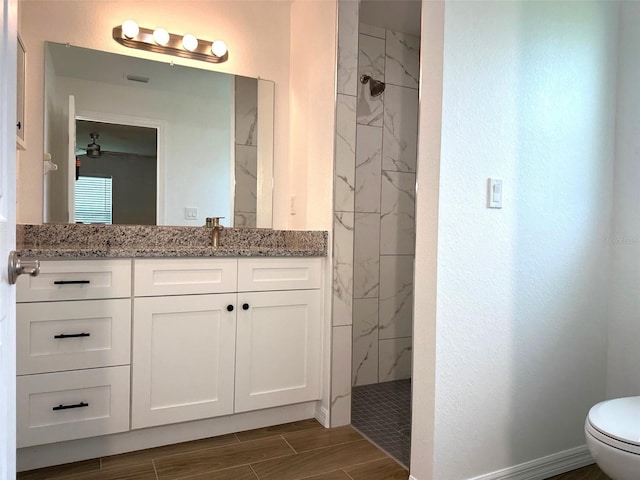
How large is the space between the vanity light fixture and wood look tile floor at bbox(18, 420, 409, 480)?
2.02 meters

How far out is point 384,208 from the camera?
9.87 feet

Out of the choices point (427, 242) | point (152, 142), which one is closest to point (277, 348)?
point (427, 242)

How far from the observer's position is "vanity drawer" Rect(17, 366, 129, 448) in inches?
68.6

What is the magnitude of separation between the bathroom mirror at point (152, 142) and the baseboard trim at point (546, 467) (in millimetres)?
1758

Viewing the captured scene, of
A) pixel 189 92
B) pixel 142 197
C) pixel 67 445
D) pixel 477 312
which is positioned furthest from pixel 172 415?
pixel 189 92

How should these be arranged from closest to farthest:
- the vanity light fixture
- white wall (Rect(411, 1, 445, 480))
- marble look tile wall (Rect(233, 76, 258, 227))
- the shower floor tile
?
white wall (Rect(411, 1, 445, 480)), the shower floor tile, the vanity light fixture, marble look tile wall (Rect(233, 76, 258, 227))

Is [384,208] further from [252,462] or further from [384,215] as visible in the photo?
[252,462]

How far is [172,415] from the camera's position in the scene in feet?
6.54

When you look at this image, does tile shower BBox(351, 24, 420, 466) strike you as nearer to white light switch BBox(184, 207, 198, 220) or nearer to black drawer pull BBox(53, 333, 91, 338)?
white light switch BBox(184, 207, 198, 220)

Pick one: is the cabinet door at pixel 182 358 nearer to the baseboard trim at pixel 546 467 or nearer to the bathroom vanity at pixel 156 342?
the bathroom vanity at pixel 156 342

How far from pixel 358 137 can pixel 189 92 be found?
1.06 m

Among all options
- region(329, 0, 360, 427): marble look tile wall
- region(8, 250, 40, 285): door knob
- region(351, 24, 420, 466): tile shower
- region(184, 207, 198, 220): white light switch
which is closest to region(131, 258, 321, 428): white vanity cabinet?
region(329, 0, 360, 427): marble look tile wall

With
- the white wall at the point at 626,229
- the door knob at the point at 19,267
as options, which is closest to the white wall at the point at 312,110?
the white wall at the point at 626,229

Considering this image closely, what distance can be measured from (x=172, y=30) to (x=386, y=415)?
2410mm
